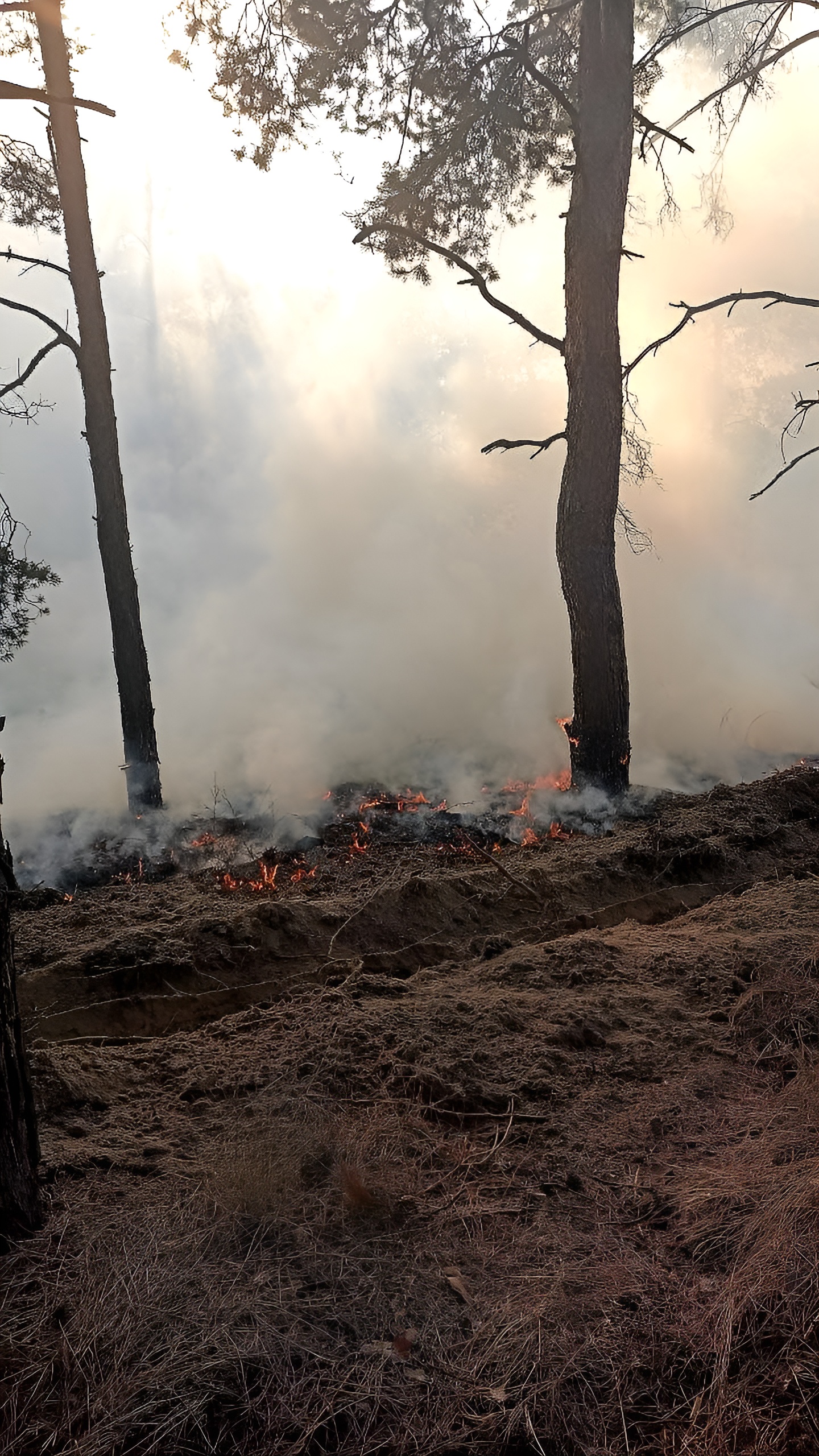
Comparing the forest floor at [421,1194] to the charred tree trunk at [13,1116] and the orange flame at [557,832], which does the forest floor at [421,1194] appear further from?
the orange flame at [557,832]

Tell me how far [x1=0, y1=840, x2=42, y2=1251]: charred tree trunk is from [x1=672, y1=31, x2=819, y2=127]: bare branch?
33.8 feet

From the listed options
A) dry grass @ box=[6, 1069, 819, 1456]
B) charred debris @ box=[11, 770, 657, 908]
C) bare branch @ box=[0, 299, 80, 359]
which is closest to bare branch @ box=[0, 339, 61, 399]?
bare branch @ box=[0, 299, 80, 359]

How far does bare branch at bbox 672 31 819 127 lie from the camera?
8.45m

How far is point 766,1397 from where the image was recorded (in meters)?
1.99

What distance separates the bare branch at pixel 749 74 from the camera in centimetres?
845

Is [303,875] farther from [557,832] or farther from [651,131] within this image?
[651,131]

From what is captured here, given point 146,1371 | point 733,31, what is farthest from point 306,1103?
point 733,31

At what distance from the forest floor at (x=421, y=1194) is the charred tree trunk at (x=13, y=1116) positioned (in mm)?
111

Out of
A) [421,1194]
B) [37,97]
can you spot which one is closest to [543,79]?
[37,97]

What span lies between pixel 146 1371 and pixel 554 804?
6.69 metres

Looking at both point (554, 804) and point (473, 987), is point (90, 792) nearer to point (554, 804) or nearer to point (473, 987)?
point (554, 804)

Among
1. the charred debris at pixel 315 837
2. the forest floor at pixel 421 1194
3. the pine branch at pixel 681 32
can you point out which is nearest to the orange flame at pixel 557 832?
the charred debris at pixel 315 837

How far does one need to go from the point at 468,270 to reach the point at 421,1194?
28.4 ft

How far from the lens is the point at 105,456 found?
894 centimetres
